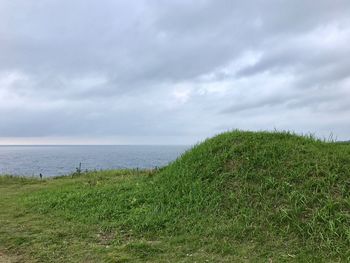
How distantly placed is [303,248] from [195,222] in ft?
6.56

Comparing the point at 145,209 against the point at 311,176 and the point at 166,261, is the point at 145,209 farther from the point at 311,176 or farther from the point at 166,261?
the point at 311,176

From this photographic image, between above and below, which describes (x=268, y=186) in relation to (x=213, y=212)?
above

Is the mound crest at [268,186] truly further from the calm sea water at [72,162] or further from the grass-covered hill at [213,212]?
the calm sea water at [72,162]

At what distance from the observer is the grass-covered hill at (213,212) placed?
18.4ft

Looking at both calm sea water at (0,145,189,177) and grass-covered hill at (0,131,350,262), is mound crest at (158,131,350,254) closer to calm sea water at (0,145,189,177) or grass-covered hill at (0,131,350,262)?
grass-covered hill at (0,131,350,262)

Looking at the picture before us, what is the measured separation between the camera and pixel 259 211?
6645mm

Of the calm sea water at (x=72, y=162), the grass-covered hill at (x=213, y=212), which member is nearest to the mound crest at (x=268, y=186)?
the grass-covered hill at (x=213, y=212)

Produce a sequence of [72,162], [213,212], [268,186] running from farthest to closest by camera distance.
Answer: [72,162] < [268,186] < [213,212]

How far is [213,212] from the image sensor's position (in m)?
6.99

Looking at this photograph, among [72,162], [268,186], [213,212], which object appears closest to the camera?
[213,212]

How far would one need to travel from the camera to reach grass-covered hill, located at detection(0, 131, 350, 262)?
5617mm

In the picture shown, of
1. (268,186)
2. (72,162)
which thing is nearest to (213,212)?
(268,186)

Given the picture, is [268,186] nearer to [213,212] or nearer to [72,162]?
[213,212]

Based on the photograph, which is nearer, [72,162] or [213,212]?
[213,212]
